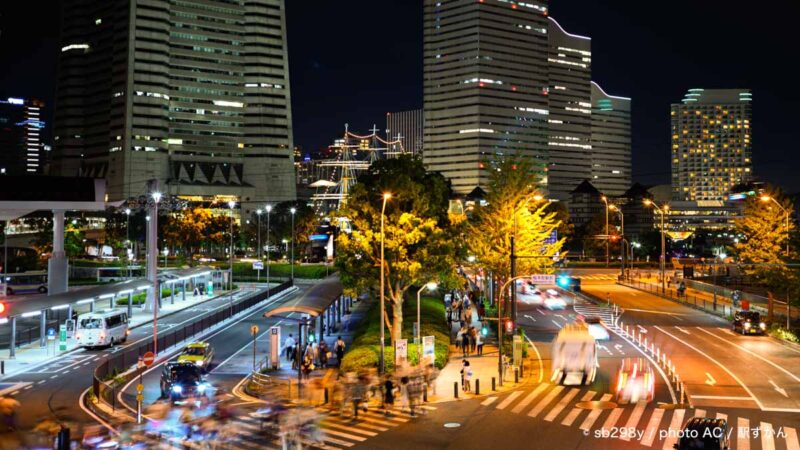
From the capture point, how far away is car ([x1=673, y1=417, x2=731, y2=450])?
54.2ft

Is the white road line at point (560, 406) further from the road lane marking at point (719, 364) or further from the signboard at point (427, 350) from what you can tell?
the road lane marking at point (719, 364)

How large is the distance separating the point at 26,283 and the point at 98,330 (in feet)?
160

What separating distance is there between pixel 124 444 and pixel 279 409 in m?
4.71

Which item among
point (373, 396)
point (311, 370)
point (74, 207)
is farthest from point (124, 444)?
point (74, 207)

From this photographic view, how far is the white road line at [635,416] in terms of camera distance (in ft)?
68.5

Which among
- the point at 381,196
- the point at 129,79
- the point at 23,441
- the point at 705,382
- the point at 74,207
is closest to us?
the point at 23,441

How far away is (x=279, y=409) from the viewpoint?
20281mm

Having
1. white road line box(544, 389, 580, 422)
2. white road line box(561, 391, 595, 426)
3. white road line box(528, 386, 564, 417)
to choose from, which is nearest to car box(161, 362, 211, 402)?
white road line box(528, 386, 564, 417)

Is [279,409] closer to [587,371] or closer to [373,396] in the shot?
[373,396]

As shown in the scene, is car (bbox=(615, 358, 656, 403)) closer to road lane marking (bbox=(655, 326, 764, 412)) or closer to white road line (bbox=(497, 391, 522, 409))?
road lane marking (bbox=(655, 326, 764, 412))

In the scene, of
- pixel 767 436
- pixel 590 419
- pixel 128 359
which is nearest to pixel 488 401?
pixel 590 419

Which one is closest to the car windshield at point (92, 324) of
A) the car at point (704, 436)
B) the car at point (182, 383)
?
the car at point (182, 383)

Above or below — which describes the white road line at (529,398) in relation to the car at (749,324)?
below

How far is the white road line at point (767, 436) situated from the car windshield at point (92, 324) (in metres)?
35.6
